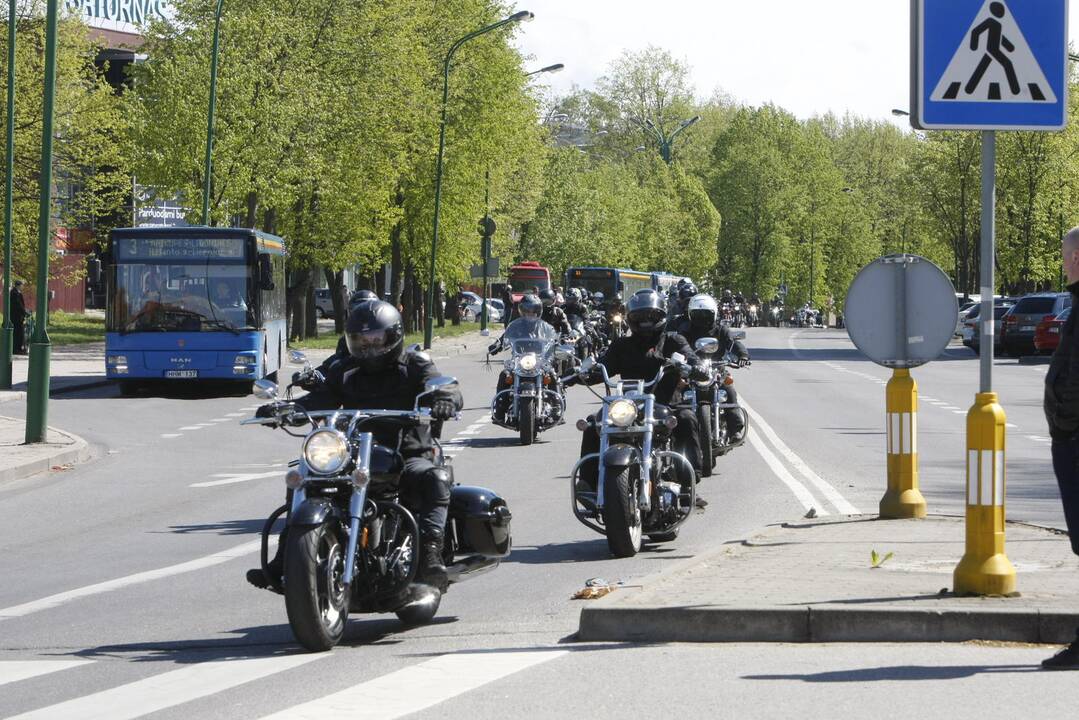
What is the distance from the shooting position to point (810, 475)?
16047mm

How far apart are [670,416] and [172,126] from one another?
33.8 metres

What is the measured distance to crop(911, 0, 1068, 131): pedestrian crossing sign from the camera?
8109 mm

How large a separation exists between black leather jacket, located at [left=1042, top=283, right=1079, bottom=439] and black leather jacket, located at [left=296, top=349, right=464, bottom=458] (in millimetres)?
2738

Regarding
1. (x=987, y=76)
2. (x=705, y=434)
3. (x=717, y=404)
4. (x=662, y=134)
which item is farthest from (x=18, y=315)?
(x=662, y=134)

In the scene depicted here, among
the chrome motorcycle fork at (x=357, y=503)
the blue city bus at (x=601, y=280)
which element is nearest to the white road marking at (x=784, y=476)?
the chrome motorcycle fork at (x=357, y=503)

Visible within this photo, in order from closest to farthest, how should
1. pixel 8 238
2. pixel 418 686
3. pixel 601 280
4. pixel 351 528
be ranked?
pixel 418 686 < pixel 351 528 < pixel 8 238 < pixel 601 280

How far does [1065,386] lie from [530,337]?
1348 centimetres

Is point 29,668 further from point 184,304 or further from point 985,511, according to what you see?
point 184,304

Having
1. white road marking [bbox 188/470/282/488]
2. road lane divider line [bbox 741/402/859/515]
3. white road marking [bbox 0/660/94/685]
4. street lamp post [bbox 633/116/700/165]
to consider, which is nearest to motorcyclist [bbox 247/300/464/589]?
white road marking [bbox 0/660/94/685]

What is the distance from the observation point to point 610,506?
34.1ft

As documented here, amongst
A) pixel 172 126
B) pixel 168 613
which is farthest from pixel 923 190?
pixel 168 613

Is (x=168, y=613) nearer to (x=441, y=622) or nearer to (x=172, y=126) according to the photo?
(x=441, y=622)

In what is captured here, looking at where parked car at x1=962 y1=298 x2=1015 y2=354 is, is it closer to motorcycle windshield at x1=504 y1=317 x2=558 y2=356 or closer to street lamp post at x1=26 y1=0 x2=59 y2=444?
motorcycle windshield at x1=504 y1=317 x2=558 y2=356

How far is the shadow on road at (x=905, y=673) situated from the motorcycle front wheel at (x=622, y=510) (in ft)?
11.6
